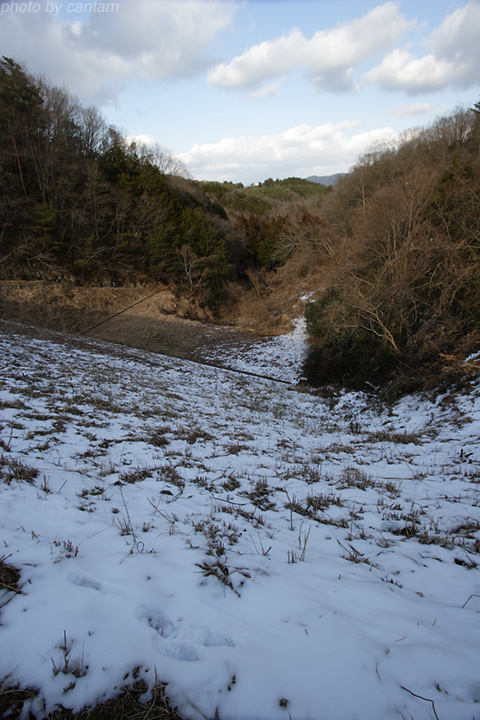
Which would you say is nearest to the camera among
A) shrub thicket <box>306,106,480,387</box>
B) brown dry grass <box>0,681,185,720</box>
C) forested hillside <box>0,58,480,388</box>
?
brown dry grass <box>0,681,185,720</box>

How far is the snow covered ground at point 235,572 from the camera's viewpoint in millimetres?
1390

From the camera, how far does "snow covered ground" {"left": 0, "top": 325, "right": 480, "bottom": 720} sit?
4.56ft

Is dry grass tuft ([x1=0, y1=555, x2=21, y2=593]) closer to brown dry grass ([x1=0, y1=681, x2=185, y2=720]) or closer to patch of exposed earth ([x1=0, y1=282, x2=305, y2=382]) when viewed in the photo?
brown dry grass ([x1=0, y1=681, x2=185, y2=720])

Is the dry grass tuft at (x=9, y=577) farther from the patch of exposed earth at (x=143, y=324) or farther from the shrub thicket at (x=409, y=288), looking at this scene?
the patch of exposed earth at (x=143, y=324)

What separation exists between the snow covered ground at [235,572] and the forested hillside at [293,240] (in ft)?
25.1

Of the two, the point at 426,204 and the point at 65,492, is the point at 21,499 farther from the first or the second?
the point at 426,204

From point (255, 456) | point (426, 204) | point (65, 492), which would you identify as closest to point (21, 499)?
point (65, 492)

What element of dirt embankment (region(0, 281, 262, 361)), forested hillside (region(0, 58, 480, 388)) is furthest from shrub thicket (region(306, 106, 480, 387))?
dirt embankment (region(0, 281, 262, 361))

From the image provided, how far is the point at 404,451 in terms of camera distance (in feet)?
19.3

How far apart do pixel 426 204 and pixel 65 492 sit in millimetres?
16219

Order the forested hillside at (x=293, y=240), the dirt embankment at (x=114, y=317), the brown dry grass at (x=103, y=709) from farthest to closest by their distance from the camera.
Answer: the dirt embankment at (x=114, y=317) → the forested hillside at (x=293, y=240) → the brown dry grass at (x=103, y=709)

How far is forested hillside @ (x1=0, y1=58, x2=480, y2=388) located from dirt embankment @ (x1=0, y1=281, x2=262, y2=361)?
1.47m

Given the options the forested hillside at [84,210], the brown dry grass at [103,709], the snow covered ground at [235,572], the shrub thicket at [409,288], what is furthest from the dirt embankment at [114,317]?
the brown dry grass at [103,709]

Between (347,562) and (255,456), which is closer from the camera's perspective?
(347,562)
